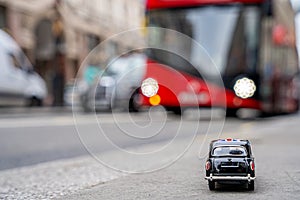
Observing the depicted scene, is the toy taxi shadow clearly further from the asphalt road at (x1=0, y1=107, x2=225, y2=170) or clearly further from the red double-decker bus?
the red double-decker bus

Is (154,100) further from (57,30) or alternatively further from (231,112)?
(57,30)

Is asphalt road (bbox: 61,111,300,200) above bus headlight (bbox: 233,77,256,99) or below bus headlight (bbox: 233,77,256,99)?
below

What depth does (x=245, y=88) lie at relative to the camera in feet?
50.1

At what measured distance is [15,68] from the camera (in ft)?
68.0

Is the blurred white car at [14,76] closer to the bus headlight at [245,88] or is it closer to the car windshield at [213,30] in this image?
the car windshield at [213,30]

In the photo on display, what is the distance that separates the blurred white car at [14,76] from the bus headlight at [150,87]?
7.33m

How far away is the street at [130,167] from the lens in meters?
4.63

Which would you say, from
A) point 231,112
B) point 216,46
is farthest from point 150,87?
point 231,112

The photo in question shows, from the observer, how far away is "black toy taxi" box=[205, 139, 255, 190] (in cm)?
381

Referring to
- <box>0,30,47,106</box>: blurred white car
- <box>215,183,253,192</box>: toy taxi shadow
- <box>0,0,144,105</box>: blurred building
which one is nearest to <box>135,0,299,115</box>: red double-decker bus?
<box>0,30,47,106</box>: blurred white car

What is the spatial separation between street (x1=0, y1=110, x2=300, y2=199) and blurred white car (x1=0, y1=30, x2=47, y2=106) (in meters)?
9.65

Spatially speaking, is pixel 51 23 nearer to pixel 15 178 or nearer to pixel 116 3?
pixel 116 3

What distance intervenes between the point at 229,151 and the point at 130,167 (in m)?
2.71

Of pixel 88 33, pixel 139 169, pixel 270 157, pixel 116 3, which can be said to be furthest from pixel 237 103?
pixel 116 3
